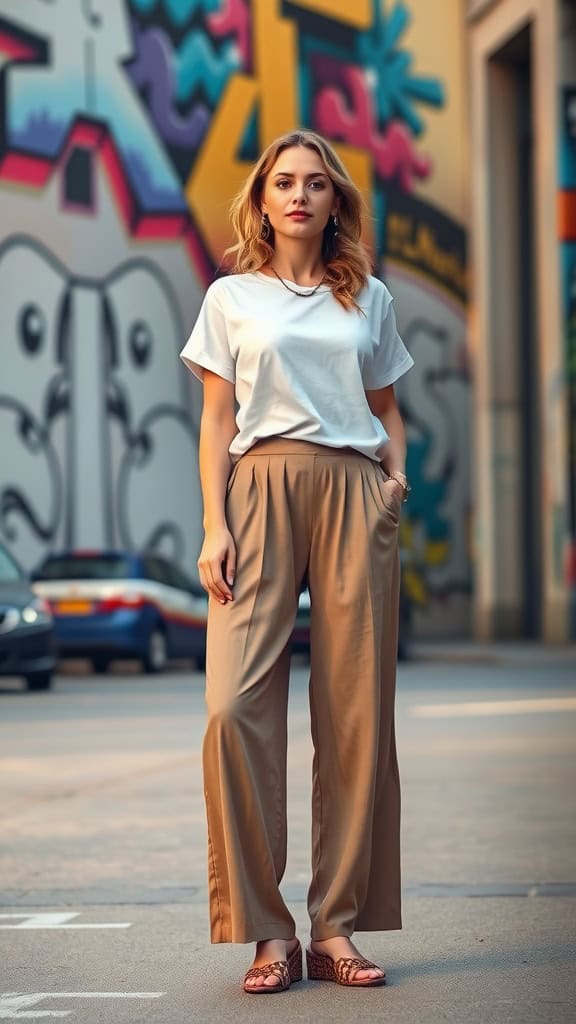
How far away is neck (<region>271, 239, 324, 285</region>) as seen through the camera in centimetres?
493

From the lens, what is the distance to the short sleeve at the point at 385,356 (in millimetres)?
4980

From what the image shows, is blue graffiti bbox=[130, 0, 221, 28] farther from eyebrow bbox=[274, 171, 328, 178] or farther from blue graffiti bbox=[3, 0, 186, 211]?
eyebrow bbox=[274, 171, 328, 178]

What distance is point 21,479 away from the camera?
2652 centimetres

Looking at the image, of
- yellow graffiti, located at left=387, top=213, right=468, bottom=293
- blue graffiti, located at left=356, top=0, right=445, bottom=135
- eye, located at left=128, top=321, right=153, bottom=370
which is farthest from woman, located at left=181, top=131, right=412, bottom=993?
blue graffiti, located at left=356, top=0, right=445, bottom=135

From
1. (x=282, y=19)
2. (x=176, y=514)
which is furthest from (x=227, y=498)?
(x=282, y=19)

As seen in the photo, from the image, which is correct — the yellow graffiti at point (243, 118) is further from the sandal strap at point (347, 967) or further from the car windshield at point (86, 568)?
the sandal strap at point (347, 967)

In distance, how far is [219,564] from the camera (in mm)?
4691

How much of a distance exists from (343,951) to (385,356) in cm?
145

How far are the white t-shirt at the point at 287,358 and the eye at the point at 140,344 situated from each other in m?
23.4

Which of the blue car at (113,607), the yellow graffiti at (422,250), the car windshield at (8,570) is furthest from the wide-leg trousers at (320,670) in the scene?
the yellow graffiti at (422,250)

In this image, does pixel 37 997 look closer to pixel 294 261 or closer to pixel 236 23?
pixel 294 261


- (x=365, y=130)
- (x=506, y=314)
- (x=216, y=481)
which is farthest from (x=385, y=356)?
(x=365, y=130)

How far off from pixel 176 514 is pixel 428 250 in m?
6.80

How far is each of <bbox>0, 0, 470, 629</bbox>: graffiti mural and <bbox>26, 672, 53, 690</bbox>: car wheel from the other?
27.5ft
